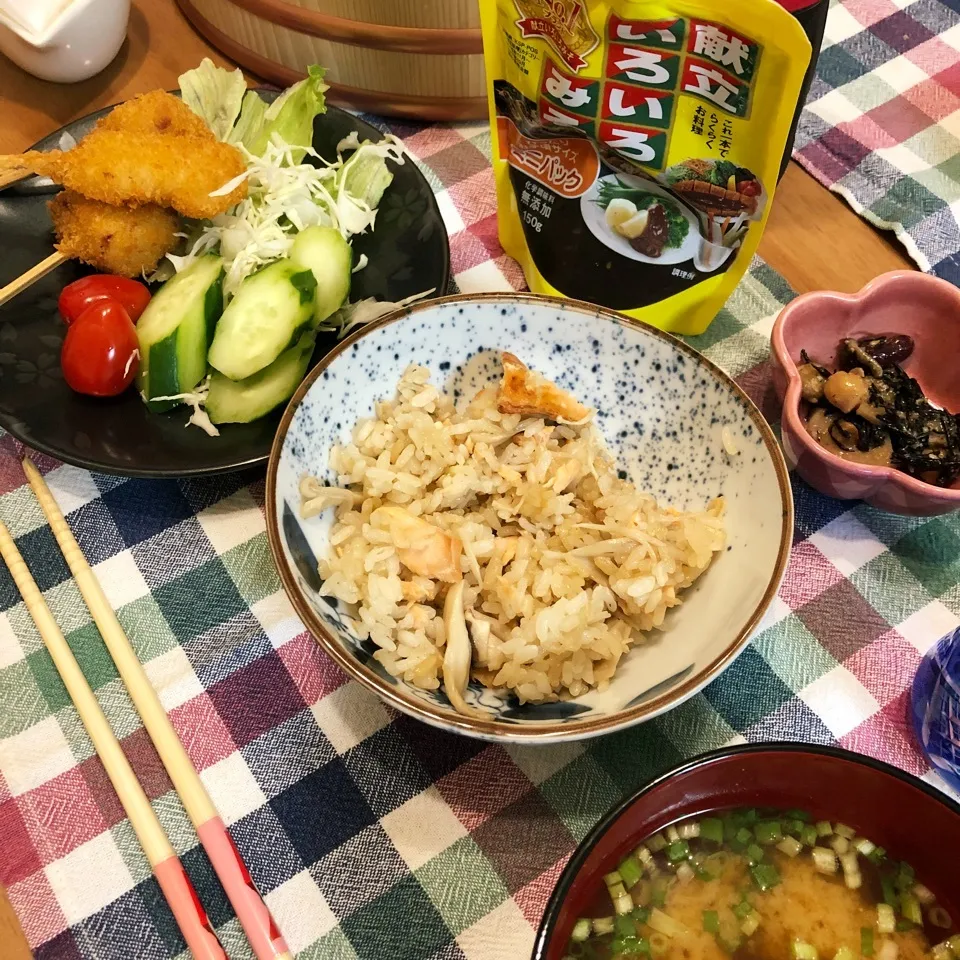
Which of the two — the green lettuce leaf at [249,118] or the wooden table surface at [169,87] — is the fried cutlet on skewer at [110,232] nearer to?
the green lettuce leaf at [249,118]

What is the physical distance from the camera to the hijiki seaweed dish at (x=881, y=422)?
141 centimetres

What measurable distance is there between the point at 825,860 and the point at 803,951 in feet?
0.38

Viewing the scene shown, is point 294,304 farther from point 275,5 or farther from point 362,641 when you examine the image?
point 275,5

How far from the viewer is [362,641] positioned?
46.9 inches

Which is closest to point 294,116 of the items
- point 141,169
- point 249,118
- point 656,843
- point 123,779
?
point 249,118

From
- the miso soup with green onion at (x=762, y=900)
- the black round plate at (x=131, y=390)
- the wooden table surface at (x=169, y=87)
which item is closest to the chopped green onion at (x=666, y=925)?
the miso soup with green onion at (x=762, y=900)

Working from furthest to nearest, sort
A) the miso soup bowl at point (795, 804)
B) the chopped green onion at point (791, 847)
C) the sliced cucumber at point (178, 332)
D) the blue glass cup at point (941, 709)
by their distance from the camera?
the sliced cucumber at point (178, 332) → the blue glass cup at point (941, 709) → the chopped green onion at point (791, 847) → the miso soup bowl at point (795, 804)

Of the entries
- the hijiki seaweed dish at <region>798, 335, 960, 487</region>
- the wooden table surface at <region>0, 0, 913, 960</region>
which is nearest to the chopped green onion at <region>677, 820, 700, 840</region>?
the hijiki seaweed dish at <region>798, 335, 960, 487</region>

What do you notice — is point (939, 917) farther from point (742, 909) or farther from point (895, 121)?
point (895, 121)

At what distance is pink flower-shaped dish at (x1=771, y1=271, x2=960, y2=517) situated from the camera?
1.42m

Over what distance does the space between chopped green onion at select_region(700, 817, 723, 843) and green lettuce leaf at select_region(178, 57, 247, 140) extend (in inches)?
68.5

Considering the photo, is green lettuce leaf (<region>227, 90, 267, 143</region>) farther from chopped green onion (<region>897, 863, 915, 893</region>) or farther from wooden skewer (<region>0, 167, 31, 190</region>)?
chopped green onion (<region>897, 863, 915, 893</region>)

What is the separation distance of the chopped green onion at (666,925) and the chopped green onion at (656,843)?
0.08 metres

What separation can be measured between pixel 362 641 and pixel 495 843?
35 centimetres
